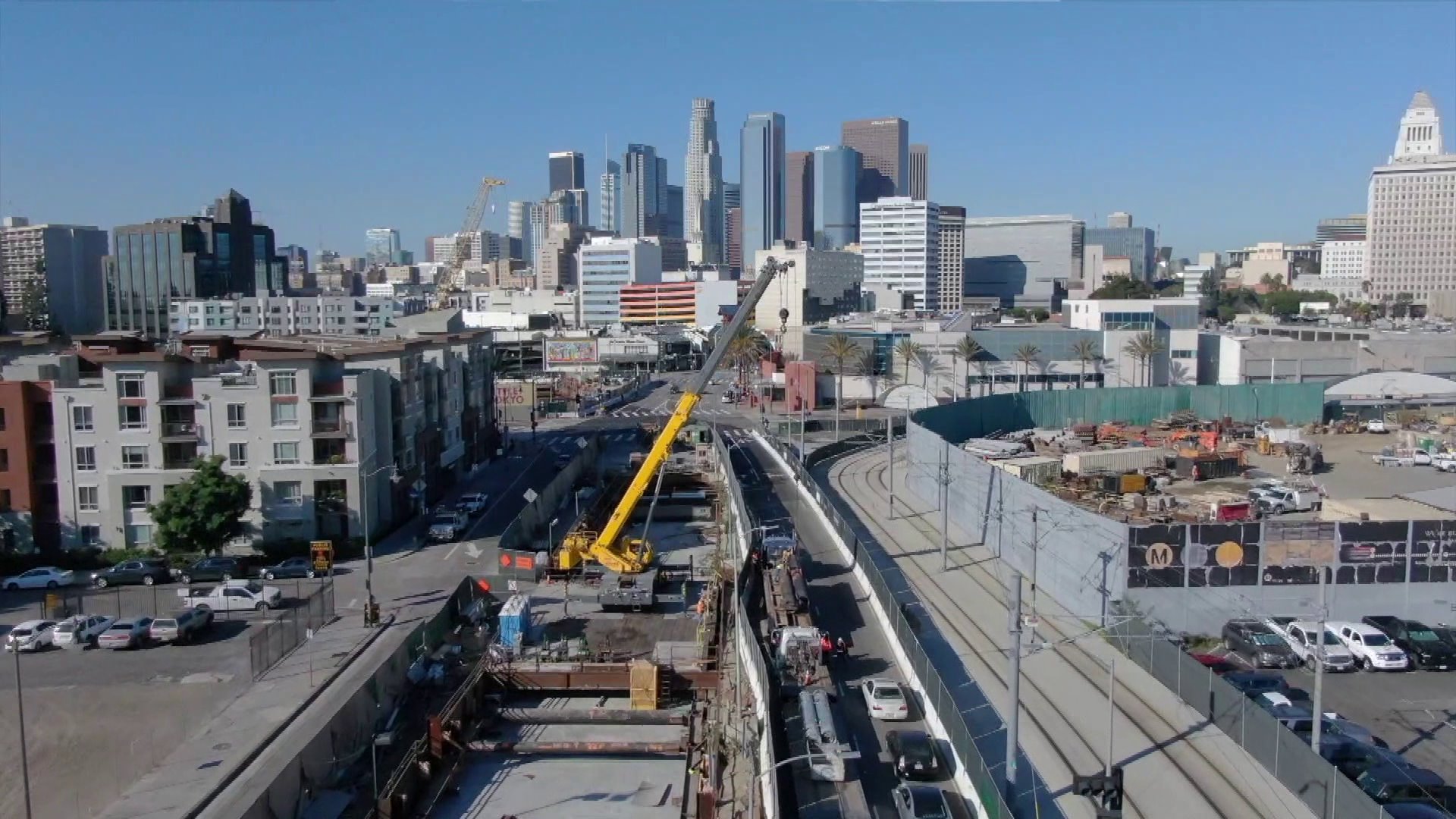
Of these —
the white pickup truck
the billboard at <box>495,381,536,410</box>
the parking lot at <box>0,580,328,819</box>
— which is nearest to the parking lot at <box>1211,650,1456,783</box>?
the parking lot at <box>0,580,328,819</box>

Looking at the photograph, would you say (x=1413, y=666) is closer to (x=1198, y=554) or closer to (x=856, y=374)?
(x=1198, y=554)

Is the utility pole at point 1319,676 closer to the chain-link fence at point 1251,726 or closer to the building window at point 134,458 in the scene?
the chain-link fence at point 1251,726

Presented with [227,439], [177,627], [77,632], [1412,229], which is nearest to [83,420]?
[227,439]

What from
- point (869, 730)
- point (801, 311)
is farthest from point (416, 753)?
point (801, 311)

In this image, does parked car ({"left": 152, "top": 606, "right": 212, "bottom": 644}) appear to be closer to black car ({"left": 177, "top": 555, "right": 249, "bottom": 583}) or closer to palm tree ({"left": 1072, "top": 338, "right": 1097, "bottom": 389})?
black car ({"left": 177, "top": 555, "right": 249, "bottom": 583})

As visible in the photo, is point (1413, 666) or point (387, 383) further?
point (387, 383)
